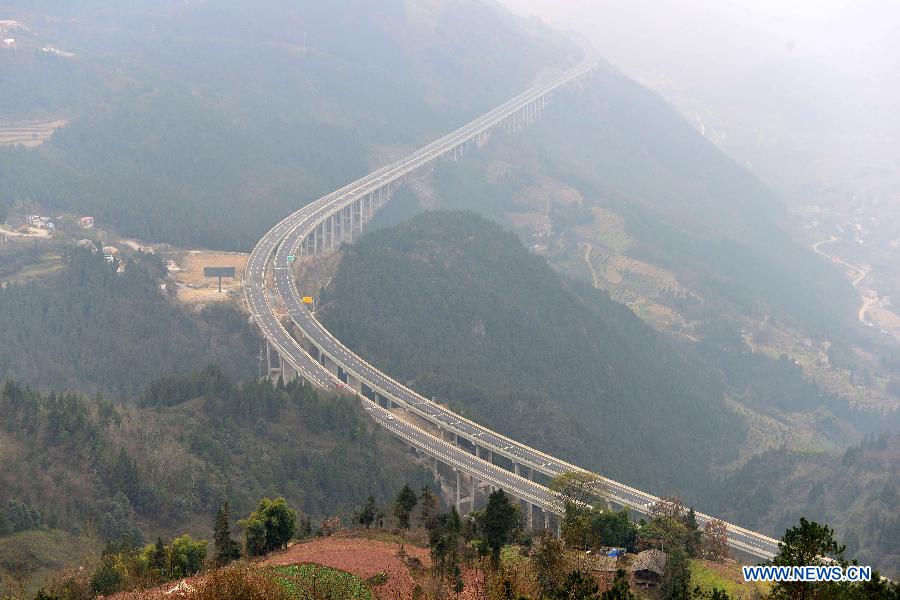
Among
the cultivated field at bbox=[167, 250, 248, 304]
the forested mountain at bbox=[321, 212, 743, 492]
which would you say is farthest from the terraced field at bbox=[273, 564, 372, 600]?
the cultivated field at bbox=[167, 250, 248, 304]

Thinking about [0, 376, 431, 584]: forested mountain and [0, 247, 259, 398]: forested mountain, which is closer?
[0, 376, 431, 584]: forested mountain

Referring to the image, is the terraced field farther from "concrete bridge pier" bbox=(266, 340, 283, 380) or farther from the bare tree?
"concrete bridge pier" bbox=(266, 340, 283, 380)

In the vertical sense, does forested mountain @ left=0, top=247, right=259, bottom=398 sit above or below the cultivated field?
below

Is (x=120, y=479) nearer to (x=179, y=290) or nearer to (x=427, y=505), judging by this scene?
(x=427, y=505)

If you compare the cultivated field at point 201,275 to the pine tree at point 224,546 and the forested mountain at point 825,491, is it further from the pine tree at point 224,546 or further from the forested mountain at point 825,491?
the pine tree at point 224,546

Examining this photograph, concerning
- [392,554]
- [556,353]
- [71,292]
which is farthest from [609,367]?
[392,554]

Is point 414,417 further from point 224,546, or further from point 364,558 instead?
point 364,558
